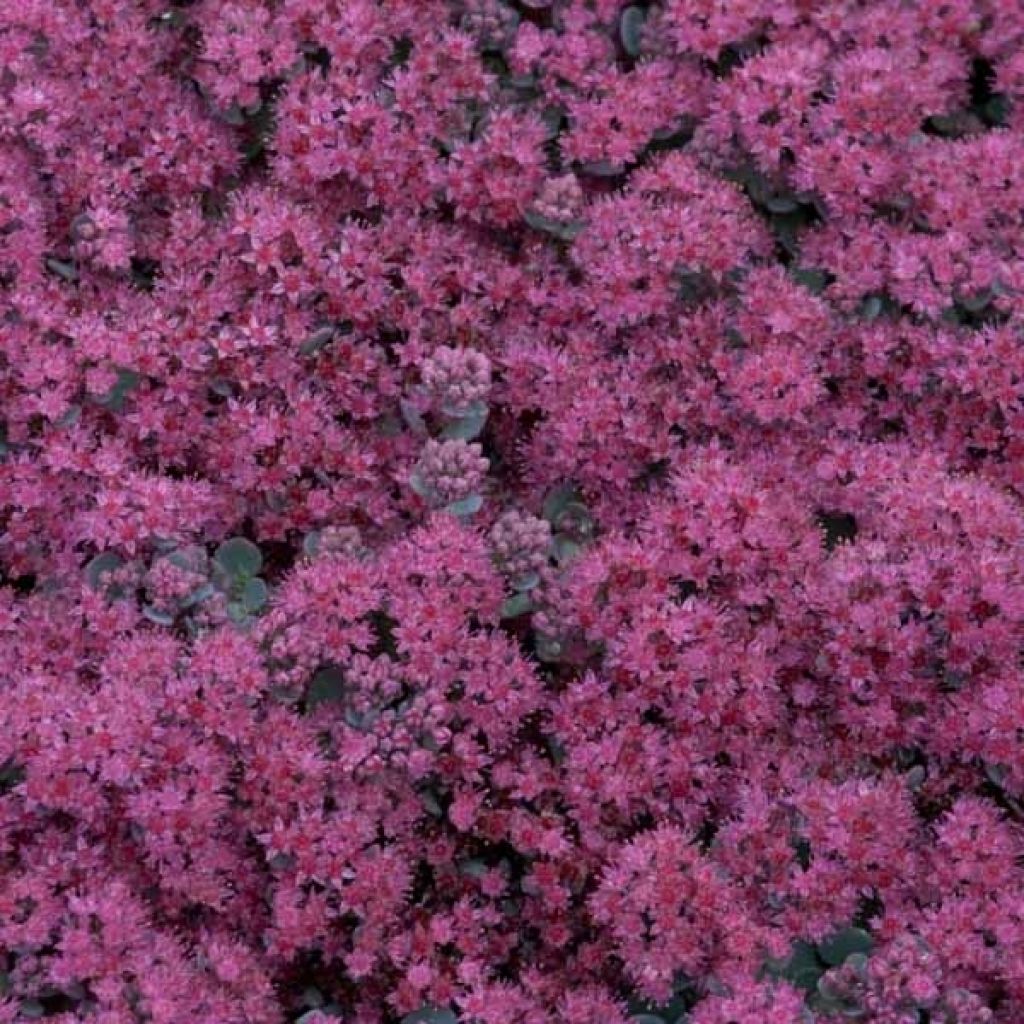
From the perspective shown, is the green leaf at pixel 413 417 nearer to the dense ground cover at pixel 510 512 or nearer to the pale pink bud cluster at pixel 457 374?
the dense ground cover at pixel 510 512

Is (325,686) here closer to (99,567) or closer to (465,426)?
(99,567)

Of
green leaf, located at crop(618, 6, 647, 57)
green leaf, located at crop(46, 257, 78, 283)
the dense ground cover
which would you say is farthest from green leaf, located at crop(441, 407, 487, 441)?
green leaf, located at crop(618, 6, 647, 57)

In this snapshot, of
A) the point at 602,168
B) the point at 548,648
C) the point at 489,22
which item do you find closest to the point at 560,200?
the point at 602,168

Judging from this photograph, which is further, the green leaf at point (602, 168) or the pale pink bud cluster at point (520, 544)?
the green leaf at point (602, 168)

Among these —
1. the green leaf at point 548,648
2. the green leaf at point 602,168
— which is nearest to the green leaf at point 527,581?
the green leaf at point 548,648

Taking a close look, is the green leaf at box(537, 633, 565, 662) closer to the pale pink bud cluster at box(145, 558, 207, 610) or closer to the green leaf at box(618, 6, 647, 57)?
the pale pink bud cluster at box(145, 558, 207, 610)

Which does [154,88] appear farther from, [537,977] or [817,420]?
[537,977]

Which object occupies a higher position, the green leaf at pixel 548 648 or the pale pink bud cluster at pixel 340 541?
the pale pink bud cluster at pixel 340 541
